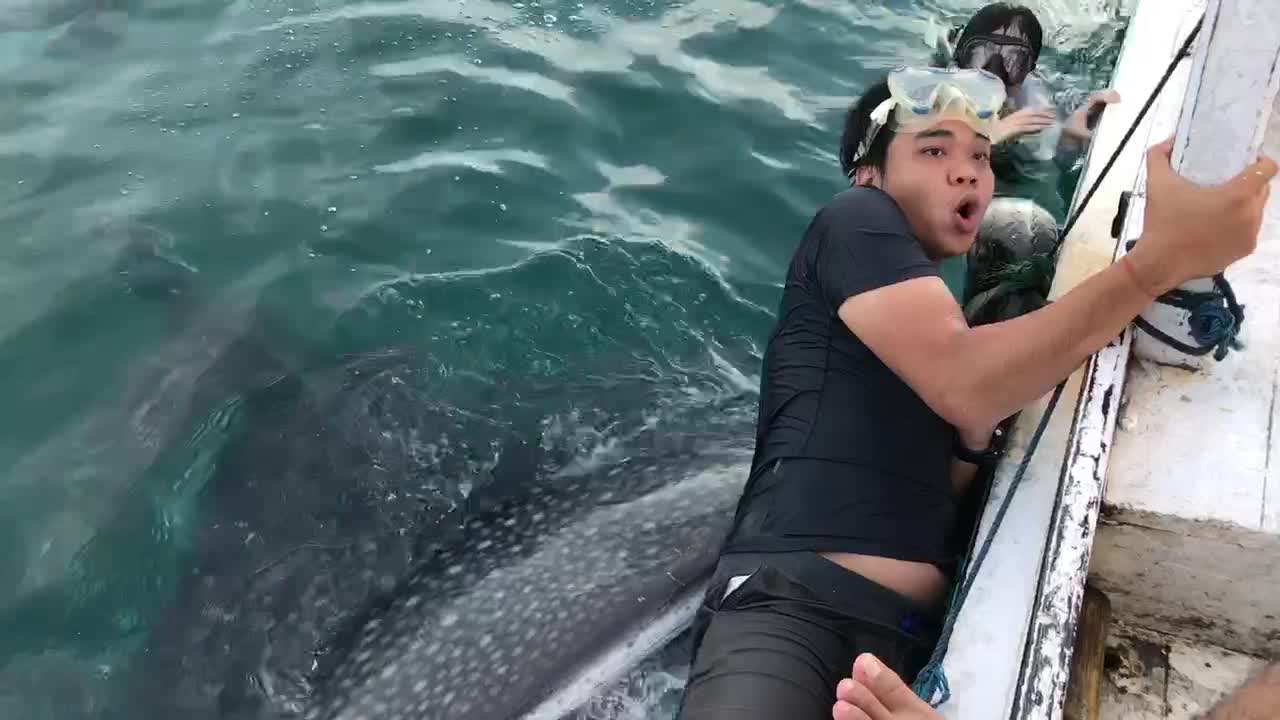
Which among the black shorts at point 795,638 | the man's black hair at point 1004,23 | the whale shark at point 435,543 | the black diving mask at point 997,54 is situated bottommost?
the whale shark at point 435,543

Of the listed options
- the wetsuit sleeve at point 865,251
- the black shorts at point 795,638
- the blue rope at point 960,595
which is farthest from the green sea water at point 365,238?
the wetsuit sleeve at point 865,251

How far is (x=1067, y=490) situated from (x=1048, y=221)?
1.87 metres

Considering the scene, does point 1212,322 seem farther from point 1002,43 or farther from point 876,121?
point 1002,43

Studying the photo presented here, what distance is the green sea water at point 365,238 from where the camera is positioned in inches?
126

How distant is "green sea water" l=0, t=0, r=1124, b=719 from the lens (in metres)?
3.20

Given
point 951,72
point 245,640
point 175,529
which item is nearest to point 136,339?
point 175,529

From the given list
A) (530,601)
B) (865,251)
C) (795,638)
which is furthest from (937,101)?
(530,601)

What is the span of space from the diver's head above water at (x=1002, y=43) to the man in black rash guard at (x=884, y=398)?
243cm

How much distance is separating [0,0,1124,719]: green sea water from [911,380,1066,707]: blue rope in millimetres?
920

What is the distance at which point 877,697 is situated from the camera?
64.0 inches

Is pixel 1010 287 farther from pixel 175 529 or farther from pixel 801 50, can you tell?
pixel 801 50

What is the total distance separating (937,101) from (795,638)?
1.30 meters

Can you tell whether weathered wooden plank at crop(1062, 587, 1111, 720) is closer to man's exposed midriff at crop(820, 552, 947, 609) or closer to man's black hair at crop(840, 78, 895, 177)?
man's exposed midriff at crop(820, 552, 947, 609)

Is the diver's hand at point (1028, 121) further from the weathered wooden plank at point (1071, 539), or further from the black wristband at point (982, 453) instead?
the black wristband at point (982, 453)
